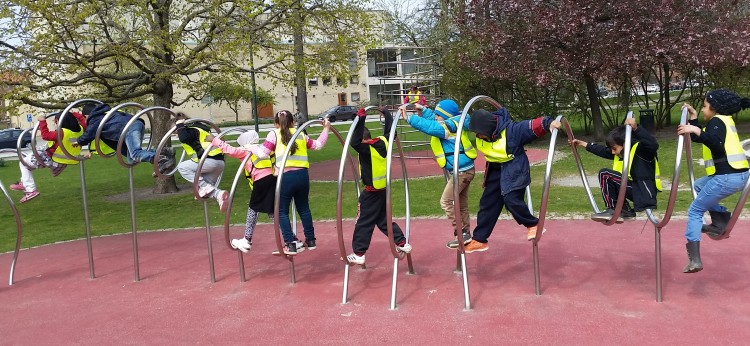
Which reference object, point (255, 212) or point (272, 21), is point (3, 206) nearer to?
point (272, 21)

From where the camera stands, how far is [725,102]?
496cm

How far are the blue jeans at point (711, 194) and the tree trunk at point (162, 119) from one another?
1091 cm

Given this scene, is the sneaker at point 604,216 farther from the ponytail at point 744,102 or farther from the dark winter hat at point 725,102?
the ponytail at point 744,102

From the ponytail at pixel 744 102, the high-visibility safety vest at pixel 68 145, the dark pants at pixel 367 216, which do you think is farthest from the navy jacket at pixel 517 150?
the high-visibility safety vest at pixel 68 145

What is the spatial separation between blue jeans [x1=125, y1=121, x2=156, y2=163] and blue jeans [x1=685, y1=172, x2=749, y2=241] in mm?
5363

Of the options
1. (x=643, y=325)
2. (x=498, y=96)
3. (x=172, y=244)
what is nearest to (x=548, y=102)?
(x=498, y=96)

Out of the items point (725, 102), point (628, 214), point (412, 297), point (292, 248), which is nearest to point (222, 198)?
point (292, 248)

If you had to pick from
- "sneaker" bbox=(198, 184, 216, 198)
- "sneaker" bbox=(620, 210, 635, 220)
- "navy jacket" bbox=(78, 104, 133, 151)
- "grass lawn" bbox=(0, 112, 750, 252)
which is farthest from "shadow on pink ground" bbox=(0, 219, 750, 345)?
"grass lawn" bbox=(0, 112, 750, 252)

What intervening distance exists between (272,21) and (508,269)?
327 inches

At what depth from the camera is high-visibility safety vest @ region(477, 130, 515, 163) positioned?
5.41 metres

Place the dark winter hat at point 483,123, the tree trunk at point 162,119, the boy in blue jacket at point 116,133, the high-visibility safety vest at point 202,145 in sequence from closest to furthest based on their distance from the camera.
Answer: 1. the dark winter hat at point 483,123
2. the high-visibility safety vest at point 202,145
3. the boy in blue jacket at point 116,133
4. the tree trunk at point 162,119

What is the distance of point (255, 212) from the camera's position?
664cm

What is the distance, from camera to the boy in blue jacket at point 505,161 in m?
5.32

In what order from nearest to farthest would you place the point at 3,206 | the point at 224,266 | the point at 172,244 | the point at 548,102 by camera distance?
the point at 224,266, the point at 172,244, the point at 3,206, the point at 548,102
